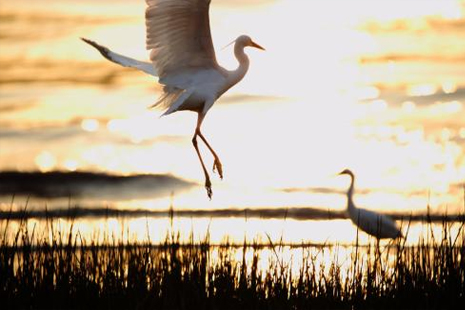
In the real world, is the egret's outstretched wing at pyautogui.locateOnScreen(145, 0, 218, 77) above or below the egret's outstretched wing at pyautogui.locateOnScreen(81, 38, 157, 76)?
above

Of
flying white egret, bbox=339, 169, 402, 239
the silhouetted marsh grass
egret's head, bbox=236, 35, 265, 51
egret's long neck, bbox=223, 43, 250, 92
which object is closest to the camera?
the silhouetted marsh grass

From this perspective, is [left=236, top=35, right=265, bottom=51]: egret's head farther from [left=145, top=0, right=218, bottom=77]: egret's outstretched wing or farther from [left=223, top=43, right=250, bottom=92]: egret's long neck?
[left=145, top=0, right=218, bottom=77]: egret's outstretched wing

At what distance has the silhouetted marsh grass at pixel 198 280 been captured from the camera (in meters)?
10.0

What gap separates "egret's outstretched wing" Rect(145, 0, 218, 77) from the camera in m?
11.3

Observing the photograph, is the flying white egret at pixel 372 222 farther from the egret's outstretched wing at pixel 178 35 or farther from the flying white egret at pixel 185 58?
the egret's outstretched wing at pixel 178 35

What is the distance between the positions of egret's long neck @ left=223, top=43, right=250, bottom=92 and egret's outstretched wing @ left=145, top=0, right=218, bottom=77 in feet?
1.03

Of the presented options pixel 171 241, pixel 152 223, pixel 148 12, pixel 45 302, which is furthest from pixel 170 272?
pixel 152 223

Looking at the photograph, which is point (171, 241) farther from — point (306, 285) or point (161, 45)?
point (161, 45)

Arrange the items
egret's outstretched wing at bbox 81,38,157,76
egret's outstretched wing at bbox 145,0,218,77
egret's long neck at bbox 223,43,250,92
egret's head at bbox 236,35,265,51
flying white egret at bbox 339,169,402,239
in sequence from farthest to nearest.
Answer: flying white egret at bbox 339,169,402,239 < egret's head at bbox 236,35,265,51 < egret's long neck at bbox 223,43,250,92 < egret's outstretched wing at bbox 81,38,157,76 < egret's outstretched wing at bbox 145,0,218,77

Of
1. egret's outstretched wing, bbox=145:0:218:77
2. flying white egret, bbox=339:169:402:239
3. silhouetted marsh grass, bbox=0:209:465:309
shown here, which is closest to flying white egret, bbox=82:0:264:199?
egret's outstretched wing, bbox=145:0:218:77

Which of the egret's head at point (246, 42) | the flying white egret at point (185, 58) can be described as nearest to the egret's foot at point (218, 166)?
the flying white egret at point (185, 58)

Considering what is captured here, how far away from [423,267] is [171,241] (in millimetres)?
2177

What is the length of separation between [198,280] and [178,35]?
2873 millimetres

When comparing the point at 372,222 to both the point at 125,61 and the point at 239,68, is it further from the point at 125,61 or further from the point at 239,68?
the point at 125,61
